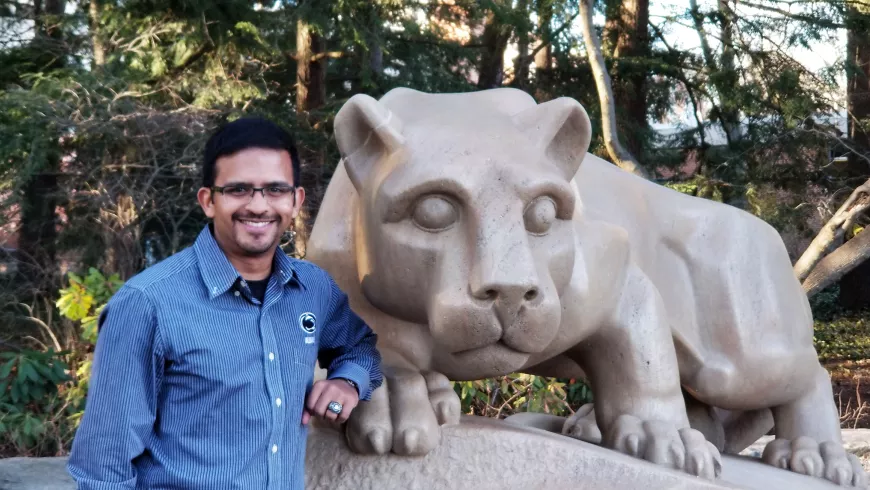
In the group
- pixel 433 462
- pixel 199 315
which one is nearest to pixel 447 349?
pixel 433 462

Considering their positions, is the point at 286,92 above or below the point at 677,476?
above

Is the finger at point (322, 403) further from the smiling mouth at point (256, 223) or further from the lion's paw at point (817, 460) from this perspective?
the lion's paw at point (817, 460)

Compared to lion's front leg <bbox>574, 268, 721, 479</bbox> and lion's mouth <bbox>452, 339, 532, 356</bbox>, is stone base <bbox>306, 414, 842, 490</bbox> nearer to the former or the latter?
lion's front leg <bbox>574, 268, 721, 479</bbox>

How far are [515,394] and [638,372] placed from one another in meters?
3.30

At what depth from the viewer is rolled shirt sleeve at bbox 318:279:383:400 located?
2.14m

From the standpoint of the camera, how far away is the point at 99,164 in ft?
26.0

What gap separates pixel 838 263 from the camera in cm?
737

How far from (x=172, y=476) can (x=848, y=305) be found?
40.0 feet

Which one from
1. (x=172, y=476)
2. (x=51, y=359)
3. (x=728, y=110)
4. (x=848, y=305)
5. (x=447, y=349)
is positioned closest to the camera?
(x=172, y=476)

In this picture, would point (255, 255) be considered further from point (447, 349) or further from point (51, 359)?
point (51, 359)

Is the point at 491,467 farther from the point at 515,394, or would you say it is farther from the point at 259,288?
the point at 515,394

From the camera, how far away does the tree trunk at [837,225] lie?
22.6 ft

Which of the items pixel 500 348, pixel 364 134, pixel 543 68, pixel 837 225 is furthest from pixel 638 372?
pixel 543 68

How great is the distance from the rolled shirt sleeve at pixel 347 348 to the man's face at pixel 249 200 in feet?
0.99
